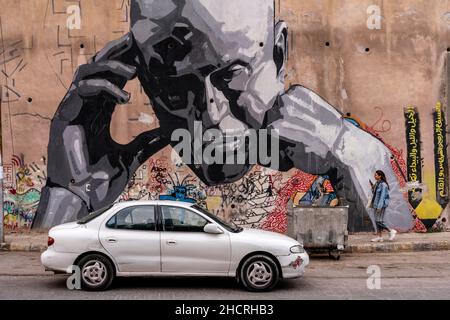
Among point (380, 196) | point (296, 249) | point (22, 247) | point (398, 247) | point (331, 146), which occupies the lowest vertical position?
point (398, 247)

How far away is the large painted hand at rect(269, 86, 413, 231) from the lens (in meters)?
17.3

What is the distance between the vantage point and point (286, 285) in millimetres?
10523

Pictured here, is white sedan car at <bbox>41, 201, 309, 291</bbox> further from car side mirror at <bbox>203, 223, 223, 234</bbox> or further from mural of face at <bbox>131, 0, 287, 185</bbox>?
mural of face at <bbox>131, 0, 287, 185</bbox>

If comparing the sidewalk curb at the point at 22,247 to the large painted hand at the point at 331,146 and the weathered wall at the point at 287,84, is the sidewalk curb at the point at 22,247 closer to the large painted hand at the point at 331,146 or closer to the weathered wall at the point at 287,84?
the weathered wall at the point at 287,84

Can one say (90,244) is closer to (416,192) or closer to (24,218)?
(24,218)

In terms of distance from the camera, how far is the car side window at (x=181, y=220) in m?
9.89

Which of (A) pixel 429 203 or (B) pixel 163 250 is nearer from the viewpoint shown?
(B) pixel 163 250

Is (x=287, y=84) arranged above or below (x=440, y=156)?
above

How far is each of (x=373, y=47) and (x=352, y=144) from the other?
2.73 meters

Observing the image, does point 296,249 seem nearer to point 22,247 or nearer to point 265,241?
point 265,241

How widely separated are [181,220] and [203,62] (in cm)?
814

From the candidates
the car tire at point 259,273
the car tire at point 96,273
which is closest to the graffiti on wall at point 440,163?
the car tire at point 259,273

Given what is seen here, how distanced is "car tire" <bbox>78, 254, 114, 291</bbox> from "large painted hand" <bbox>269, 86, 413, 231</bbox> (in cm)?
853

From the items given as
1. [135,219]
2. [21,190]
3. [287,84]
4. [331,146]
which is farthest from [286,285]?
[21,190]
